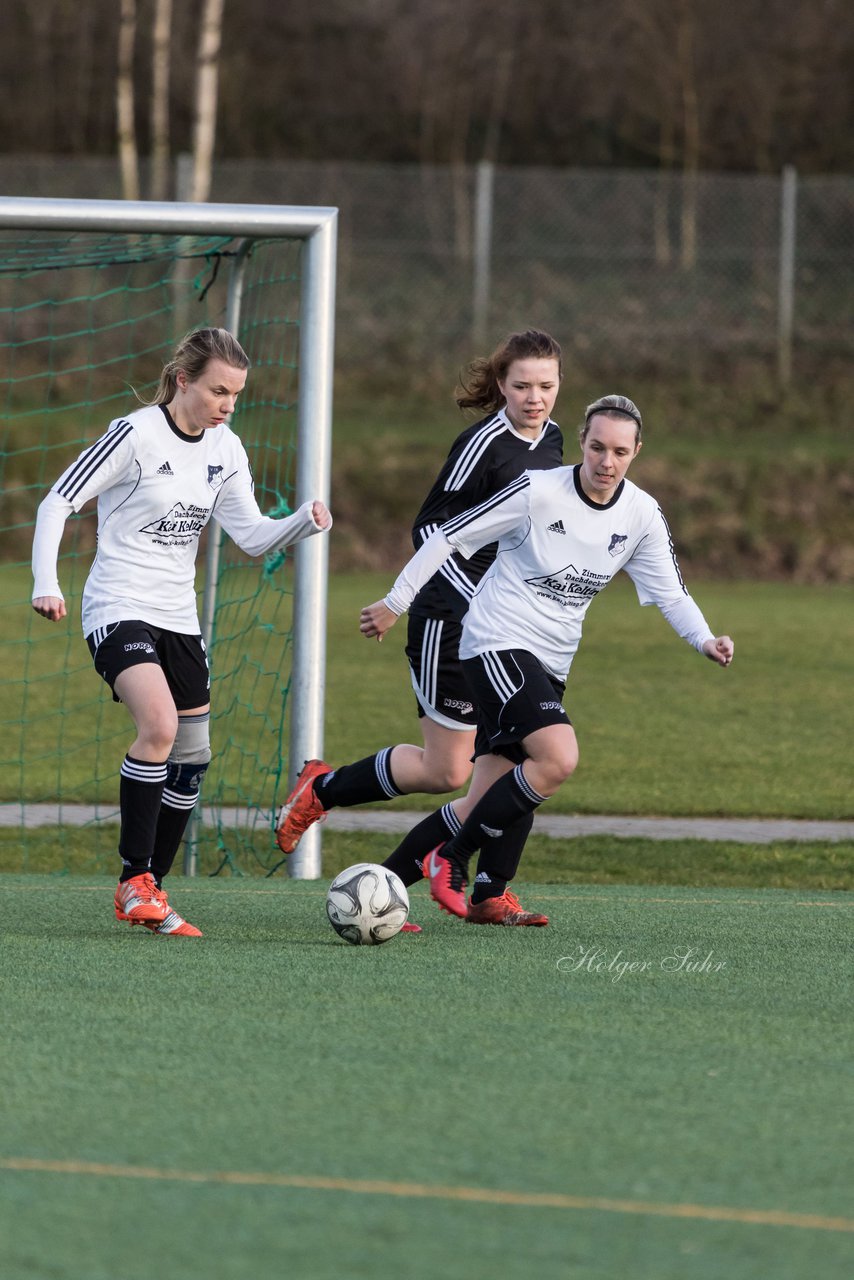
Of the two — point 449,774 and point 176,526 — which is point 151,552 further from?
point 449,774

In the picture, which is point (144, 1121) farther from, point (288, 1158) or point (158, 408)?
point (158, 408)

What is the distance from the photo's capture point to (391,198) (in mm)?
23766

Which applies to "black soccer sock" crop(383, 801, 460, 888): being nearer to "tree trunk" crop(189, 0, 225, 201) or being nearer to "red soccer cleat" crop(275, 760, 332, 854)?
"red soccer cleat" crop(275, 760, 332, 854)

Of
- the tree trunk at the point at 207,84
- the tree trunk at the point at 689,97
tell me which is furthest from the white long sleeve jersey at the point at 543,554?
the tree trunk at the point at 689,97

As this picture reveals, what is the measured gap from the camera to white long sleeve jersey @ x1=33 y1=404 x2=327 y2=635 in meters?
5.35

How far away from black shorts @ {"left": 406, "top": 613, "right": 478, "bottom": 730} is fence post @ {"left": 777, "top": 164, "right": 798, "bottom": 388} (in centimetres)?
1803

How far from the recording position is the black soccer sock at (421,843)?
5.89 meters

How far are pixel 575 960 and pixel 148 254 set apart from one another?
13.7 ft

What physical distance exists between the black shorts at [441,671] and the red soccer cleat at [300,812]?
1.65 ft

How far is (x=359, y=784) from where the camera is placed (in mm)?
6238

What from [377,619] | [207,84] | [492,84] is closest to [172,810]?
[377,619]

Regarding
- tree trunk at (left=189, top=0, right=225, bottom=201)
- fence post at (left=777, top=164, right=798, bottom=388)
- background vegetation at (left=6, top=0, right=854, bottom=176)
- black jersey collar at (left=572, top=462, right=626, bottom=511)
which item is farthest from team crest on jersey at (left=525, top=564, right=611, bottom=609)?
background vegetation at (left=6, top=0, right=854, bottom=176)

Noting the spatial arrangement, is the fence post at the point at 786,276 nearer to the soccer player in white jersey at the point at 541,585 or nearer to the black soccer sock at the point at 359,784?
the black soccer sock at the point at 359,784

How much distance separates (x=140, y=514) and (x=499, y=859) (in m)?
1.53
